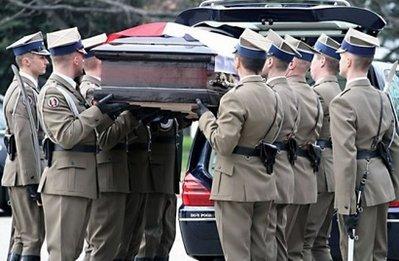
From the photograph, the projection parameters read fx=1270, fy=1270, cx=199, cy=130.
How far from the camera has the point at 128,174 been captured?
1076 cm

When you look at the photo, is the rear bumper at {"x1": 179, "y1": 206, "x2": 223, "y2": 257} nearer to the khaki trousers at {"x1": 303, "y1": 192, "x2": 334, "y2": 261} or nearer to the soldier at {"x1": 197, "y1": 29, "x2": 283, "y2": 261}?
the khaki trousers at {"x1": 303, "y1": 192, "x2": 334, "y2": 261}

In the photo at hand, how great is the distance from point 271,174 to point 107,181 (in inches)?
60.8

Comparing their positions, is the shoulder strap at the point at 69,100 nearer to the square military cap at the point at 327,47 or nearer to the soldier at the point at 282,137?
the soldier at the point at 282,137

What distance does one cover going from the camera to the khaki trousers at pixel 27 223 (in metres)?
10.8

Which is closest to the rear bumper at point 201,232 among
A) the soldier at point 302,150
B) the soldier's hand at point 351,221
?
the soldier at point 302,150

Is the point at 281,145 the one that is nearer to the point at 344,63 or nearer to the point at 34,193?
the point at 344,63

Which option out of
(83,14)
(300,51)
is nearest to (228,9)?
(300,51)

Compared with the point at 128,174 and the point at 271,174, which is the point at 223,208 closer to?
the point at 271,174

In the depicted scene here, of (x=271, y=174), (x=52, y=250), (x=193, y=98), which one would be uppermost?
(x=193, y=98)

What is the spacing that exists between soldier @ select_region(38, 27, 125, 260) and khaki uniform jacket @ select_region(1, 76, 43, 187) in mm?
908

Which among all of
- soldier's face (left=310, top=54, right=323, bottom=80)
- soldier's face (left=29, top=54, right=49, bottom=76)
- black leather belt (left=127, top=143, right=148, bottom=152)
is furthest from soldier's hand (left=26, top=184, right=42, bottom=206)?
soldier's face (left=310, top=54, right=323, bottom=80)

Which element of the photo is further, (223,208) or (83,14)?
(83,14)

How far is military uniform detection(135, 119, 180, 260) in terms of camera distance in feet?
36.8

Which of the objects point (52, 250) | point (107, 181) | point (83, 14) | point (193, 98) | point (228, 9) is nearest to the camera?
point (193, 98)
